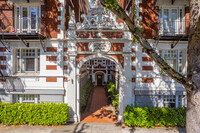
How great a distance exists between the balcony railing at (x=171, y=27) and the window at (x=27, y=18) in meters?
8.54

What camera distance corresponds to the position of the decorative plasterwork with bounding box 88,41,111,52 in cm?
814

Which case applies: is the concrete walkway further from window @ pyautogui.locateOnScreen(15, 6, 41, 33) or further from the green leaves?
the green leaves

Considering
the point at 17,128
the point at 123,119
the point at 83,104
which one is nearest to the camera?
the point at 17,128

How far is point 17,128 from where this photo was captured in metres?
7.34

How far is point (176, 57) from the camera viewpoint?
28.0ft

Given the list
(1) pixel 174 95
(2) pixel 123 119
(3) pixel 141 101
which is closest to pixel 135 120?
(2) pixel 123 119

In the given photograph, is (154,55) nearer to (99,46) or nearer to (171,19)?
(99,46)

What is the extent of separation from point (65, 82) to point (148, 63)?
20.1 feet

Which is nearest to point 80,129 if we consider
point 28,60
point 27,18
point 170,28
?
point 28,60

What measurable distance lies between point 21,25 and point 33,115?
6.43m

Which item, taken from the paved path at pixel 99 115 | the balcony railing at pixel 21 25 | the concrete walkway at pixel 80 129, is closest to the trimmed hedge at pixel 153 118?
the concrete walkway at pixel 80 129

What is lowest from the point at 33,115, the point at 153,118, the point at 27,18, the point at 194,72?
the point at 153,118

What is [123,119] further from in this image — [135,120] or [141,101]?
[141,101]

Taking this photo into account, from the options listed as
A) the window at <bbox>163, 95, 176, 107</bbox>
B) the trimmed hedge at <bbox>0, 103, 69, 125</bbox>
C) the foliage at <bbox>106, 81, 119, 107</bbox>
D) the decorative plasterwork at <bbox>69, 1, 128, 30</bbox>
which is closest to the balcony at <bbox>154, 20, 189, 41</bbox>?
the decorative plasterwork at <bbox>69, 1, 128, 30</bbox>
